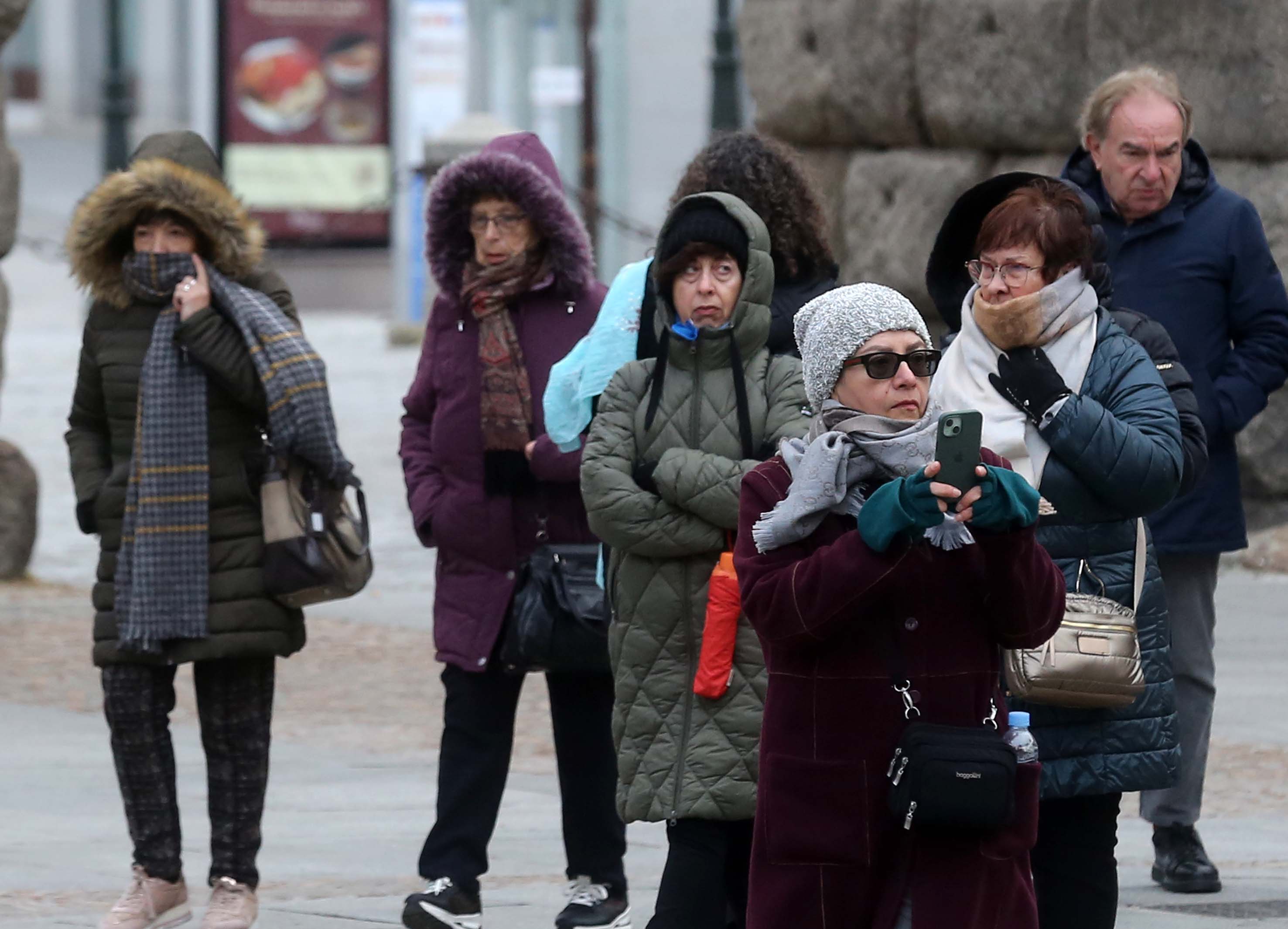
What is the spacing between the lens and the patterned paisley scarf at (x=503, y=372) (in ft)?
18.5

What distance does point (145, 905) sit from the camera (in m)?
5.59

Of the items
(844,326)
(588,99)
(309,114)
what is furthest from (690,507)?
(309,114)

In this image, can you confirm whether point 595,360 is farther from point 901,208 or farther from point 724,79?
point 724,79

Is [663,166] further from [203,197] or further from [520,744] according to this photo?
[203,197]

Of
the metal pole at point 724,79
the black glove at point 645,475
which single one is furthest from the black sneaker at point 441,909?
the metal pole at point 724,79

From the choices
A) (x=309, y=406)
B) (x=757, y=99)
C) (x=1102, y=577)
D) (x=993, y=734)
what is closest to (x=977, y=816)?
(x=993, y=734)

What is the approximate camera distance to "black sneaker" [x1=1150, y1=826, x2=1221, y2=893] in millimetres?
5770

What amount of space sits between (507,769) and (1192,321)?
1.94 metres

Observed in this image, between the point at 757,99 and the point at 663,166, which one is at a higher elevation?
the point at 757,99

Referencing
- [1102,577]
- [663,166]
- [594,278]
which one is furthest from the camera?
[663,166]

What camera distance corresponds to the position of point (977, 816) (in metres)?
3.65

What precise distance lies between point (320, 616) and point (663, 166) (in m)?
15.0

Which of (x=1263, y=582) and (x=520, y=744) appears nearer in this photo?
(x=520, y=744)

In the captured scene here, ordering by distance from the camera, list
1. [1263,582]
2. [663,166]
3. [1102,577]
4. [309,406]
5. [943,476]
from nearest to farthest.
A: 1. [943,476]
2. [1102,577]
3. [309,406]
4. [1263,582]
5. [663,166]
